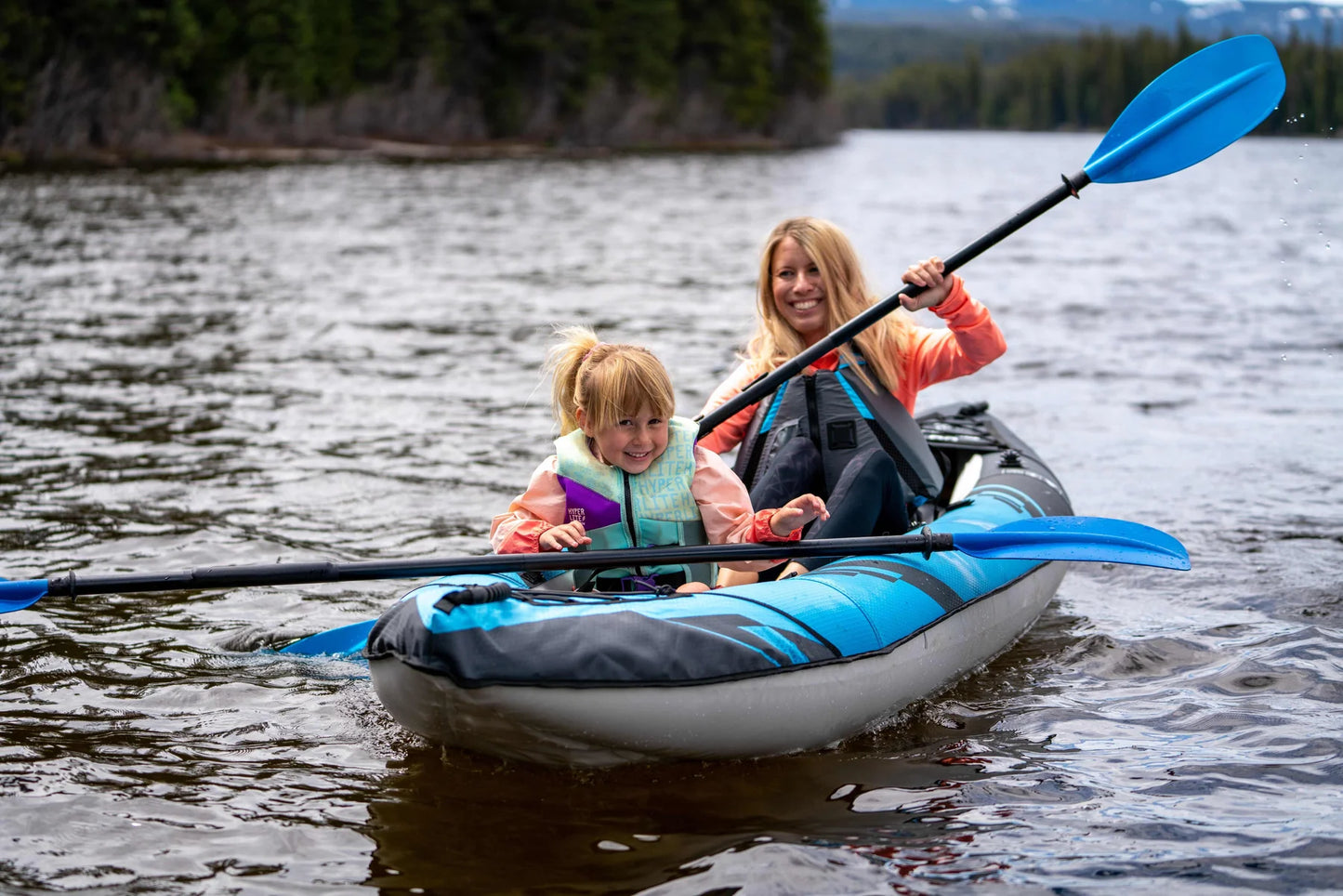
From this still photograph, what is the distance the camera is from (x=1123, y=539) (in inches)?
148

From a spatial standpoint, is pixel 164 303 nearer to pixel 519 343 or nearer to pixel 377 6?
pixel 519 343

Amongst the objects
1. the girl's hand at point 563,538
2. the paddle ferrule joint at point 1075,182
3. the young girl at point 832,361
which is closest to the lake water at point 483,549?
the girl's hand at point 563,538

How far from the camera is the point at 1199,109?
4.80 m

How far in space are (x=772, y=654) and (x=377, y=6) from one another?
41.8m

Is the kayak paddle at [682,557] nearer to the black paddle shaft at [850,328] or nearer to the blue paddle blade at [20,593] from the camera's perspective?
the blue paddle blade at [20,593]

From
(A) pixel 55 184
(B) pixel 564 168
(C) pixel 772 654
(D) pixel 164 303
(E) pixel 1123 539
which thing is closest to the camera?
(C) pixel 772 654

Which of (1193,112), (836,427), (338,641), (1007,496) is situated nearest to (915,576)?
(836,427)

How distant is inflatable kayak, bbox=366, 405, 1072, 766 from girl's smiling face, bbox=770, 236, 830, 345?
3.59 feet

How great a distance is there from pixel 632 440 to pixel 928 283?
1.20 meters

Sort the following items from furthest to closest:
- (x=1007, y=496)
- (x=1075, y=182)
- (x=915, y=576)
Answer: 1. (x=1007, y=496)
2. (x=1075, y=182)
3. (x=915, y=576)

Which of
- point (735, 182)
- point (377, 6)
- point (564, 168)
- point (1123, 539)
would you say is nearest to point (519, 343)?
point (1123, 539)

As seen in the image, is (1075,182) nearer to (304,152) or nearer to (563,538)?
(563,538)

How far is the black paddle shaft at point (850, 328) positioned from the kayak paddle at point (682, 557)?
2.80 ft

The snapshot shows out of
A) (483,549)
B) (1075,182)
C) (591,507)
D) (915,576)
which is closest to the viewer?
(591,507)
